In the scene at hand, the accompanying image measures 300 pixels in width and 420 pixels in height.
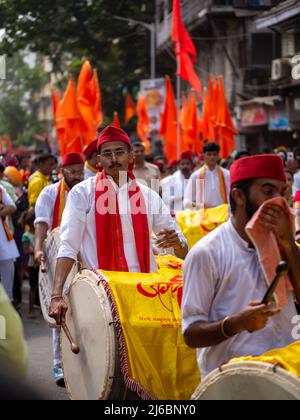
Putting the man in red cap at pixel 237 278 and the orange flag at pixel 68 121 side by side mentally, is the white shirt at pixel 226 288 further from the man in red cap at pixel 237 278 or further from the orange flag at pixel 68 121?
the orange flag at pixel 68 121

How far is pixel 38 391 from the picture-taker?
3246mm

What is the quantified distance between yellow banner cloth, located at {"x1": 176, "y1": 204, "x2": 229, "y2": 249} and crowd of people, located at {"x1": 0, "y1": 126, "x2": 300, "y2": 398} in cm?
105

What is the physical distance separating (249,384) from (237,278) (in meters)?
0.57

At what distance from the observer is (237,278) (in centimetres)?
445

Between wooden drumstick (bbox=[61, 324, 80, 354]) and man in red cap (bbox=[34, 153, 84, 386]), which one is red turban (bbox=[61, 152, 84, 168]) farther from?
wooden drumstick (bbox=[61, 324, 80, 354])

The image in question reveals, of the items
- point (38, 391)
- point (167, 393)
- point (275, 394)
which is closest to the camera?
point (38, 391)

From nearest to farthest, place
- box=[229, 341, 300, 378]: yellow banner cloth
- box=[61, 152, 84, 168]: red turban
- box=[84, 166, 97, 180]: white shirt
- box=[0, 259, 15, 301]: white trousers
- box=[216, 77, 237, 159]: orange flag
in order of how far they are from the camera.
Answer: box=[229, 341, 300, 378]: yellow banner cloth < box=[61, 152, 84, 168]: red turban < box=[84, 166, 97, 180]: white shirt < box=[0, 259, 15, 301]: white trousers < box=[216, 77, 237, 159]: orange flag

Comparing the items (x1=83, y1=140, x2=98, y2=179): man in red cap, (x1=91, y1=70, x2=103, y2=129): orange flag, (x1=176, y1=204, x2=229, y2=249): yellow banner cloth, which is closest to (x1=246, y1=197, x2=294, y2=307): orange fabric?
(x1=83, y1=140, x2=98, y2=179): man in red cap

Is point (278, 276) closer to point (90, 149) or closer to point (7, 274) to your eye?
point (90, 149)

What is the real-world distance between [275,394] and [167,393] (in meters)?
1.92

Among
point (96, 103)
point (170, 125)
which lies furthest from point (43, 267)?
point (170, 125)

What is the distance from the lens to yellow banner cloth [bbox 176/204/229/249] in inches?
515

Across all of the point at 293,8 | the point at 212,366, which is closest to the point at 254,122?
the point at 293,8

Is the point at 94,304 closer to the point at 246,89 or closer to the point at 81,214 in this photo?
the point at 81,214
